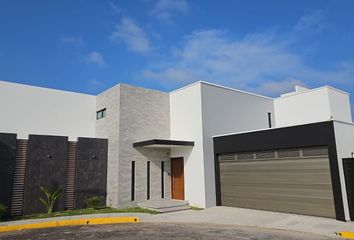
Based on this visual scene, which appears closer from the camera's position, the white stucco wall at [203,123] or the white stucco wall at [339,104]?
the white stucco wall at [203,123]

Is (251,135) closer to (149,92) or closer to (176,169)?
(176,169)

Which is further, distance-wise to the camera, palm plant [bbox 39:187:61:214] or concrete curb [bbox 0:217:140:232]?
palm plant [bbox 39:187:61:214]

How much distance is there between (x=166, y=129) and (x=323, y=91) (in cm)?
971

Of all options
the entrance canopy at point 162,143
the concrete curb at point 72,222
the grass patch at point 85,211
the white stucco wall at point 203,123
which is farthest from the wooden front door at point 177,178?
the concrete curb at point 72,222

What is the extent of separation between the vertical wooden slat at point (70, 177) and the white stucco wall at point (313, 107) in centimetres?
1302

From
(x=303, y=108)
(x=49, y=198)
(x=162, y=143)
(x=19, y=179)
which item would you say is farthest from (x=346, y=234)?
(x=19, y=179)

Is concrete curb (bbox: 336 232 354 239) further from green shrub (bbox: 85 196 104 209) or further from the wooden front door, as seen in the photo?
green shrub (bbox: 85 196 104 209)

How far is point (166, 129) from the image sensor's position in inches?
640

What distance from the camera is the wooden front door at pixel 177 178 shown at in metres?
15.1

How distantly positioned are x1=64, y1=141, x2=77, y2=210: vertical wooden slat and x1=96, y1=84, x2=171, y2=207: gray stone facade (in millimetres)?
1778

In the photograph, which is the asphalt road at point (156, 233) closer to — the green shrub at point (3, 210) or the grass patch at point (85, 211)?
the green shrub at point (3, 210)

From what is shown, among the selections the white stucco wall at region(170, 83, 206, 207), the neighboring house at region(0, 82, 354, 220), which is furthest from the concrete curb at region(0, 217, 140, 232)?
the white stucco wall at region(170, 83, 206, 207)

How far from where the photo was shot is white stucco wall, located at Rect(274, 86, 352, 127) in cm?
1653

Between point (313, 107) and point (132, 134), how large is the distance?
1120 centimetres
